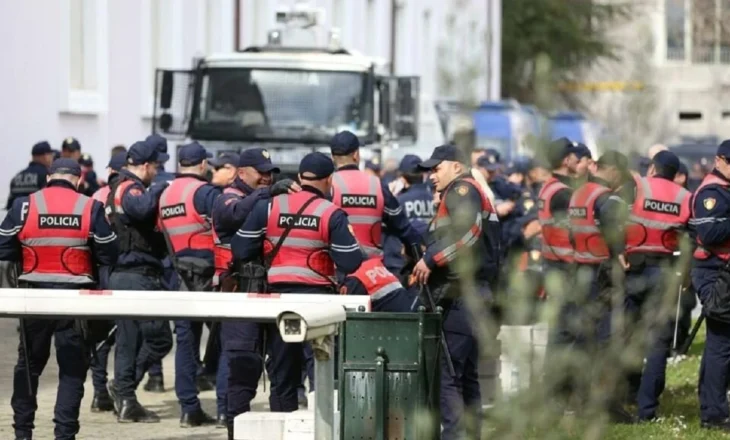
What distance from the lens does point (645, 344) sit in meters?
4.50

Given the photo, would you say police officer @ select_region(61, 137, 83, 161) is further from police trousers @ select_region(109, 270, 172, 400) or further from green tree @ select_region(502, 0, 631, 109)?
green tree @ select_region(502, 0, 631, 109)

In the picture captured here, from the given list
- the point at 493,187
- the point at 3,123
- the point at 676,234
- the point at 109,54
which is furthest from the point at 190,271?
the point at 109,54

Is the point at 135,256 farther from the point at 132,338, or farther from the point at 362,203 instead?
the point at 362,203

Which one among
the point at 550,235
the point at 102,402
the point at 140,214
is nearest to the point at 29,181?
the point at 102,402

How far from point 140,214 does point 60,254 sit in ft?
5.81

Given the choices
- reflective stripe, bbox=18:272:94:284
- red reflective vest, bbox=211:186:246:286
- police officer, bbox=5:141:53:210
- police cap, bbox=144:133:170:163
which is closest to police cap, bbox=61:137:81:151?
police officer, bbox=5:141:53:210

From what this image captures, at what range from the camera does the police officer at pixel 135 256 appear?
11.1 meters

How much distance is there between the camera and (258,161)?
413 inches

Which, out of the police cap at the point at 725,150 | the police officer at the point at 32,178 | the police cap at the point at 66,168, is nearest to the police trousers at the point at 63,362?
the police cap at the point at 66,168

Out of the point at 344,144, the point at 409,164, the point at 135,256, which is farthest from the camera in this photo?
the point at 409,164

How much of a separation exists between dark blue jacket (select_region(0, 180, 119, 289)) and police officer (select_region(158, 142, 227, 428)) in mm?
1800

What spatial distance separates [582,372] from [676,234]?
24.1 feet

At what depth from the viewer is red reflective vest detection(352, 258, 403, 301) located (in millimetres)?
10047

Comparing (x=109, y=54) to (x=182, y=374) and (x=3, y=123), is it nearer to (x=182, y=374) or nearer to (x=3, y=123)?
(x=3, y=123)
